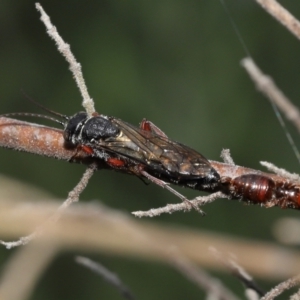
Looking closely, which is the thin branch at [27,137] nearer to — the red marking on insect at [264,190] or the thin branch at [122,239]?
the thin branch at [122,239]

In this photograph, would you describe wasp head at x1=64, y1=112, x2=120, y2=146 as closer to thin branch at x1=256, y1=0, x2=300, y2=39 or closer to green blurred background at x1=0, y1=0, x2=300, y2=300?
thin branch at x1=256, y1=0, x2=300, y2=39

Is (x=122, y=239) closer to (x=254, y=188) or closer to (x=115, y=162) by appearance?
(x=115, y=162)

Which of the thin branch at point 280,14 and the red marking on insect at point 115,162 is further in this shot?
the red marking on insect at point 115,162

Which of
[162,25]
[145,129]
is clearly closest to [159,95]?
[162,25]

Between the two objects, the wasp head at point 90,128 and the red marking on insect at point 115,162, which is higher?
the wasp head at point 90,128

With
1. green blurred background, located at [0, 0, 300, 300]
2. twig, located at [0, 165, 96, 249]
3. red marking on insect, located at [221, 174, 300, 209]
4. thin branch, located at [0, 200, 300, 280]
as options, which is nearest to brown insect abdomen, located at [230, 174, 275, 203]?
red marking on insect, located at [221, 174, 300, 209]

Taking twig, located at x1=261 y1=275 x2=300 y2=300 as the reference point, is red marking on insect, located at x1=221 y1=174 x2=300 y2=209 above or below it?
above

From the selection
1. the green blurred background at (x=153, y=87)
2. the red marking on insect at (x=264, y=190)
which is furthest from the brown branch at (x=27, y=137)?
the green blurred background at (x=153, y=87)

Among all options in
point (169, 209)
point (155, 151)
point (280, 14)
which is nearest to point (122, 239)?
point (155, 151)
